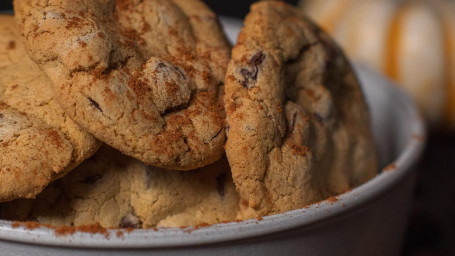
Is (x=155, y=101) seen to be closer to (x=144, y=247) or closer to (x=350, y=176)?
(x=144, y=247)

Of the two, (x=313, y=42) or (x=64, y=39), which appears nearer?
(x=64, y=39)

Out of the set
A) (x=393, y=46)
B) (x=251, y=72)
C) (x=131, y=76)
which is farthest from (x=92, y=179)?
(x=393, y=46)

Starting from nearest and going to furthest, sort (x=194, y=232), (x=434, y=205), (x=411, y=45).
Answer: (x=194, y=232) → (x=434, y=205) → (x=411, y=45)

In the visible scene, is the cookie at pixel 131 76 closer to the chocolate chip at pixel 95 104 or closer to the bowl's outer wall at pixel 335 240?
the chocolate chip at pixel 95 104

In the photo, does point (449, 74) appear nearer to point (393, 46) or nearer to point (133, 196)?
point (393, 46)

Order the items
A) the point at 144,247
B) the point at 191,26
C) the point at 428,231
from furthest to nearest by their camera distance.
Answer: the point at 428,231, the point at 191,26, the point at 144,247

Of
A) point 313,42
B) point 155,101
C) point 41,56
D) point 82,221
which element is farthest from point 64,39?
point 313,42
